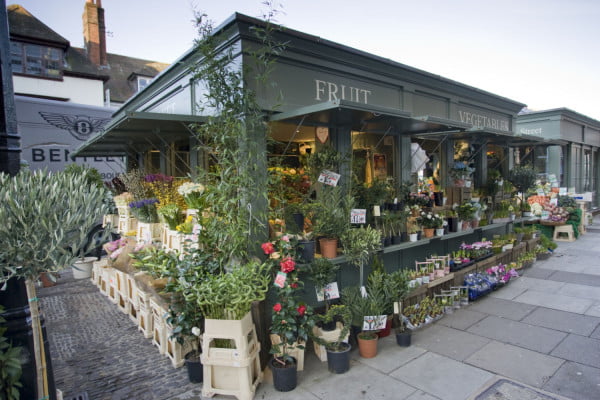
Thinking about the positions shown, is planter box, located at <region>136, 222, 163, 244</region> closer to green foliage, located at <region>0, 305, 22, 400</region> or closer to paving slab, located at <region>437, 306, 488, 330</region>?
green foliage, located at <region>0, 305, 22, 400</region>

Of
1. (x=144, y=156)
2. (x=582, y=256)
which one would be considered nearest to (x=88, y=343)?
(x=144, y=156)

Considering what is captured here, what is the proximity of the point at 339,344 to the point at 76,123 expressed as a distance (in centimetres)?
1043

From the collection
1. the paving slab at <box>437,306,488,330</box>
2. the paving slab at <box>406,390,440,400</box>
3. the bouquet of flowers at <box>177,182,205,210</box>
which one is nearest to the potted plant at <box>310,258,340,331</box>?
the paving slab at <box>406,390,440,400</box>

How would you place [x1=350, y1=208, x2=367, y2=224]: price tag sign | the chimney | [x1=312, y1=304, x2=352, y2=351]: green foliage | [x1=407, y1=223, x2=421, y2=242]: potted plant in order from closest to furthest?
1. [x1=312, y1=304, x2=352, y2=351]: green foliage
2. [x1=350, y1=208, x2=367, y2=224]: price tag sign
3. [x1=407, y1=223, x2=421, y2=242]: potted plant
4. the chimney

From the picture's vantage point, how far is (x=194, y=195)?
474cm

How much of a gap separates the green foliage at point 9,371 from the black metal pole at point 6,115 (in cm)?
110

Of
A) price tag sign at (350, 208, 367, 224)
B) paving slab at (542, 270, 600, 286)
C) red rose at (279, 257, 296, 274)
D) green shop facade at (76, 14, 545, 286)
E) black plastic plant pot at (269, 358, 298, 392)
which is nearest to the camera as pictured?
black plastic plant pot at (269, 358, 298, 392)

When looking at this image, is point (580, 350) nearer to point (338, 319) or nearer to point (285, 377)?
point (338, 319)

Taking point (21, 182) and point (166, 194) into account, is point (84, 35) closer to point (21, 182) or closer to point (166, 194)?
point (166, 194)

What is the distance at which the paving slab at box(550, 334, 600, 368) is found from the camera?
4.15 metres

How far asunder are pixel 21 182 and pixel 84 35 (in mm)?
25752

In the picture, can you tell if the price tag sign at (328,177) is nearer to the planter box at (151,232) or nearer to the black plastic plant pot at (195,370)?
the black plastic plant pot at (195,370)

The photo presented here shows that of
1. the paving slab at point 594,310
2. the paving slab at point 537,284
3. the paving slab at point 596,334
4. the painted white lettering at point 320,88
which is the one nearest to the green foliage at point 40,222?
the painted white lettering at point 320,88

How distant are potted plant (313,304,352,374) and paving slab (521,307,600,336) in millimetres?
2908
